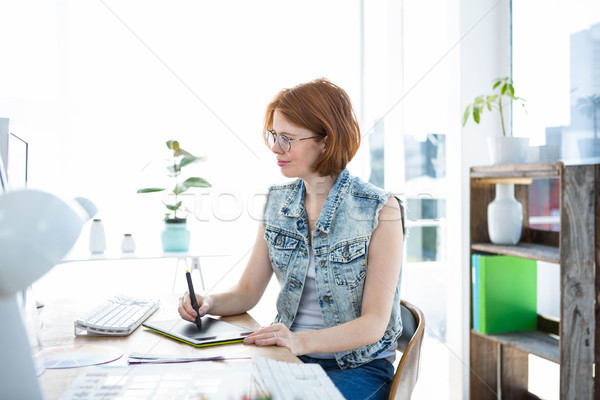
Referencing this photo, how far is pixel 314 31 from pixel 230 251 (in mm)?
1558

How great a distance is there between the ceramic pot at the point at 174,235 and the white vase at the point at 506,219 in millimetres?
1487

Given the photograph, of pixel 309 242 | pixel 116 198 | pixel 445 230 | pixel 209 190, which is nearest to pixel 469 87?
pixel 445 230

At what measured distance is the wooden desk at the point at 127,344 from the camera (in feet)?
2.59

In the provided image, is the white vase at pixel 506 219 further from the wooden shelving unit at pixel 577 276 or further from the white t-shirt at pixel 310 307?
the white t-shirt at pixel 310 307

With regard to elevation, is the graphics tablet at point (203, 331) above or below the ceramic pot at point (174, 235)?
below

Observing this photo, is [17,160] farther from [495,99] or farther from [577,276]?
[495,99]

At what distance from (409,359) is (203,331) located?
46cm

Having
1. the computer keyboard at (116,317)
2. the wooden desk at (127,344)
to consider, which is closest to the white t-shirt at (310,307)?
the wooden desk at (127,344)

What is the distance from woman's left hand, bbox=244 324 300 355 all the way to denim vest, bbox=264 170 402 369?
0.86ft

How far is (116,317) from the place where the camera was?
112cm

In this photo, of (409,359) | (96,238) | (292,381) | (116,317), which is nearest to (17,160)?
(116,317)

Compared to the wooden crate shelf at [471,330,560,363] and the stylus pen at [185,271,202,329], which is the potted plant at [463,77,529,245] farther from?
the stylus pen at [185,271,202,329]

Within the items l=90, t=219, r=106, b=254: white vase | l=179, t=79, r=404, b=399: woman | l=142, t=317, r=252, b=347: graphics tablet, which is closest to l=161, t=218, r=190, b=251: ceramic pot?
l=90, t=219, r=106, b=254: white vase

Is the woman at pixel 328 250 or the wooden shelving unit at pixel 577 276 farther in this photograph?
the wooden shelving unit at pixel 577 276
